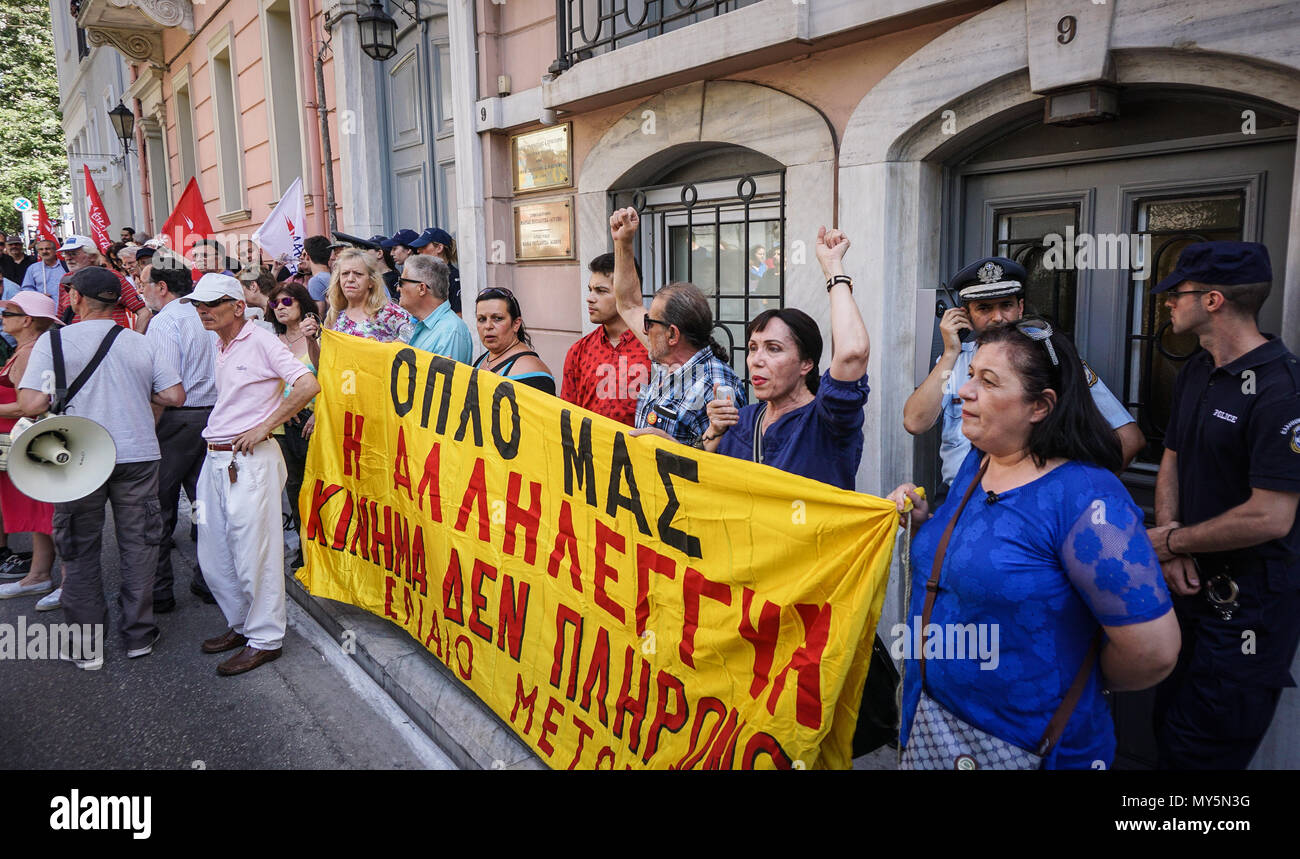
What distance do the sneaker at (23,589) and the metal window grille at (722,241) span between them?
4361mm

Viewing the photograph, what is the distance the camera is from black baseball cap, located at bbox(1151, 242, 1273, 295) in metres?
2.65

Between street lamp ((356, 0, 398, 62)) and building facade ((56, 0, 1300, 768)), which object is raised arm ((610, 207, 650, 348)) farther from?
street lamp ((356, 0, 398, 62))

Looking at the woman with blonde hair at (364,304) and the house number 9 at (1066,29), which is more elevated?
the house number 9 at (1066,29)

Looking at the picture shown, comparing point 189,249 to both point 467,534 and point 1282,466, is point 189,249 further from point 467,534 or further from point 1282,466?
point 1282,466

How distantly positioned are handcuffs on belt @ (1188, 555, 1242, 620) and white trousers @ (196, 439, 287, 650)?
4.06 m

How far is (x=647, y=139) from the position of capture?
5785 millimetres

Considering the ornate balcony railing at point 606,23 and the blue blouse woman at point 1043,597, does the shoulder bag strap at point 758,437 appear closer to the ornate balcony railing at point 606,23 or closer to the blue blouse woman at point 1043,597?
the blue blouse woman at point 1043,597

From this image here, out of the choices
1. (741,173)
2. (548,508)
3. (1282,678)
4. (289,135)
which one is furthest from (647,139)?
(289,135)

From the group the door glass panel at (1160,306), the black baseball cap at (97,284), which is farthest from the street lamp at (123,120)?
the door glass panel at (1160,306)

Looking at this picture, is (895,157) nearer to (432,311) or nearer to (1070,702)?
(432,311)

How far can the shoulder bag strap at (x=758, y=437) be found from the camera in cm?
307

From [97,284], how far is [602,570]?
334 centimetres

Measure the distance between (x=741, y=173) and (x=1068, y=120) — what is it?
225 centimetres

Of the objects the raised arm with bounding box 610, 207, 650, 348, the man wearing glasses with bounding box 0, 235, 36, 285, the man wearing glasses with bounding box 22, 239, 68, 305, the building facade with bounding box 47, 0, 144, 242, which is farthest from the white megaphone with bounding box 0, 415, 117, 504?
the building facade with bounding box 47, 0, 144, 242
